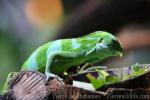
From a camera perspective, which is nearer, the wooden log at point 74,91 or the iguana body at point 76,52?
the wooden log at point 74,91

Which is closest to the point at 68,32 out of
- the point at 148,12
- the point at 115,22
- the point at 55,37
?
the point at 55,37

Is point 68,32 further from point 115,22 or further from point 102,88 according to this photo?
point 102,88

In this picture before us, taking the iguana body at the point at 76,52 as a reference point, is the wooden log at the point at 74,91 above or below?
below

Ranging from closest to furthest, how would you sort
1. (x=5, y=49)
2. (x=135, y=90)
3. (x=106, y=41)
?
(x=135, y=90)
(x=106, y=41)
(x=5, y=49)

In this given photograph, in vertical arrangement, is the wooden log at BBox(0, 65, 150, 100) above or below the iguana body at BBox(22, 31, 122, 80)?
below

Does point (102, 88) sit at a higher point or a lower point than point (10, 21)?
lower

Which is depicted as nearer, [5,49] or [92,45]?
[92,45]

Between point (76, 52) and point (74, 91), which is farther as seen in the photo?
point (76, 52)

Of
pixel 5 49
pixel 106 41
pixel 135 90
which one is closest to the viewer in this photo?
pixel 135 90
